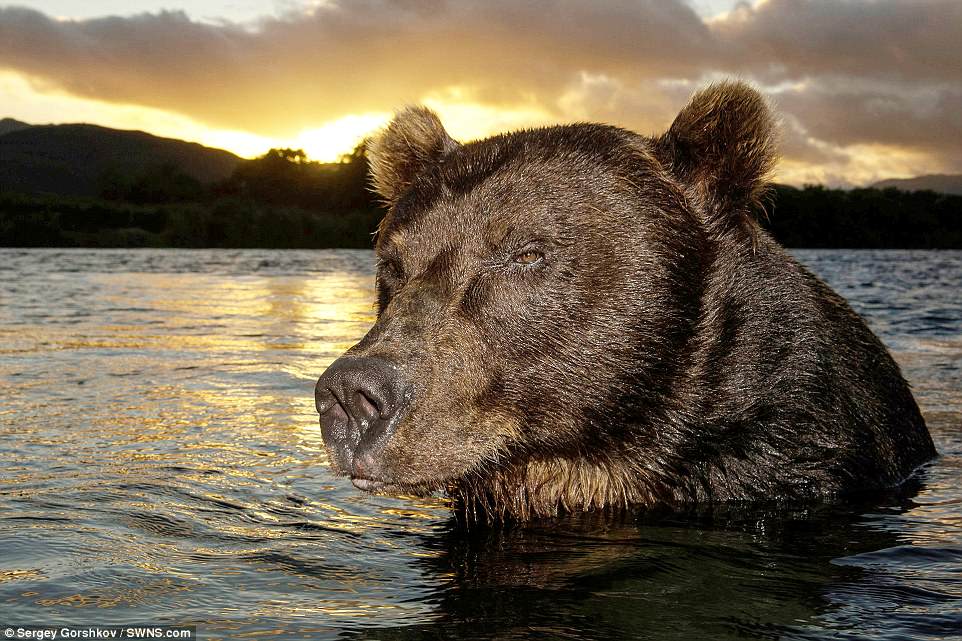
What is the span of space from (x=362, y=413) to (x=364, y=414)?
0.04 ft

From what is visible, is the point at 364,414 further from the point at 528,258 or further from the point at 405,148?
the point at 405,148

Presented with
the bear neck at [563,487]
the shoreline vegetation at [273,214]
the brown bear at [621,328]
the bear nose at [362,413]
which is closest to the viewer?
the bear nose at [362,413]

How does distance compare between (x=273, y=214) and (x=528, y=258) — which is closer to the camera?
(x=528, y=258)

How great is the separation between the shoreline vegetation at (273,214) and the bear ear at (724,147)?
6339cm

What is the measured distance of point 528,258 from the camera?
5176 millimetres

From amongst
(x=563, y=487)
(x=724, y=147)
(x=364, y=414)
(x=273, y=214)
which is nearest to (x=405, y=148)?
(x=724, y=147)

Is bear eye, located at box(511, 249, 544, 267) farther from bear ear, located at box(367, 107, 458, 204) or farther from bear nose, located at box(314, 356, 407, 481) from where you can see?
bear ear, located at box(367, 107, 458, 204)

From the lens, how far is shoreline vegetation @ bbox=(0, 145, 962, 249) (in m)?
75.5

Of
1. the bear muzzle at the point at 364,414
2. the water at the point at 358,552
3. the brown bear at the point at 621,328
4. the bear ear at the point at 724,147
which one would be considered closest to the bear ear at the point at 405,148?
the brown bear at the point at 621,328

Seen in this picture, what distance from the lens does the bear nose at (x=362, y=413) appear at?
14.2ft

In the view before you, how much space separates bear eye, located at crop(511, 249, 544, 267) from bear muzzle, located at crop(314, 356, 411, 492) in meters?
1.01

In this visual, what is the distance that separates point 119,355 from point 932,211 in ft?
378

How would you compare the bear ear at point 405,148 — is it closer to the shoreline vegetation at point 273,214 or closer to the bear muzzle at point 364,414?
the bear muzzle at point 364,414

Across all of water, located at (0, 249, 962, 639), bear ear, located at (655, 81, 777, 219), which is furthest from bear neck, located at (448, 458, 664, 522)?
bear ear, located at (655, 81, 777, 219)
